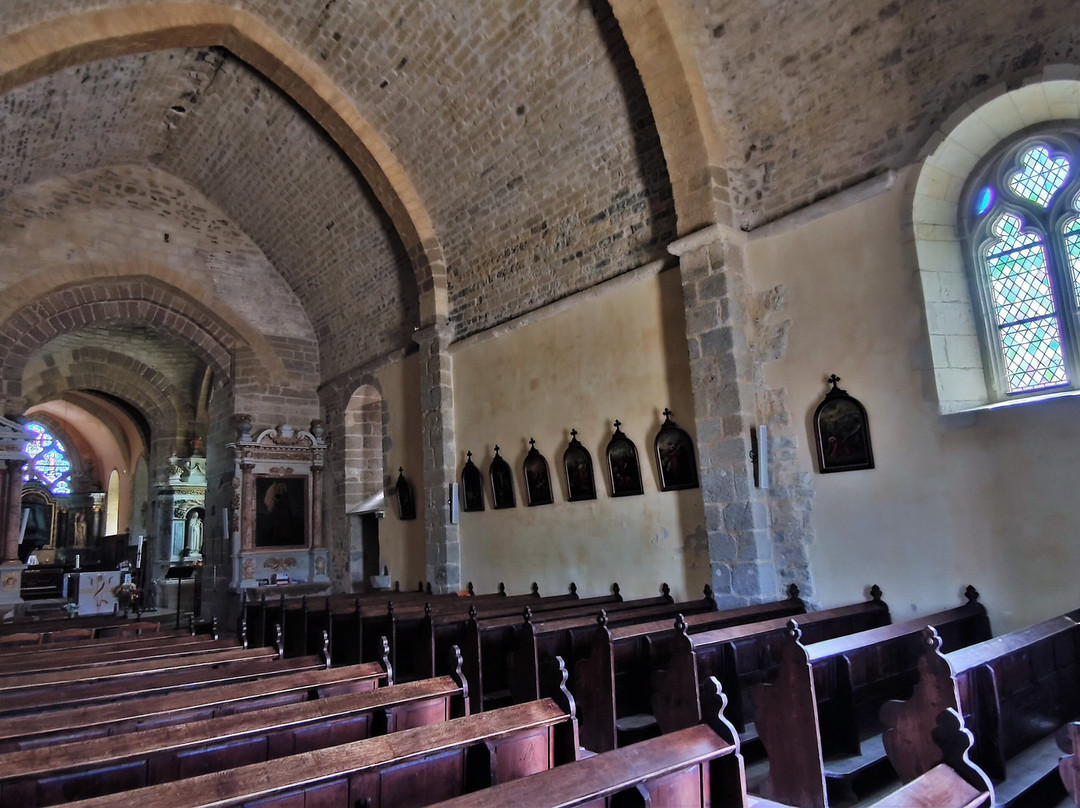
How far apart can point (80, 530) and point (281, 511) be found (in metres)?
14.5

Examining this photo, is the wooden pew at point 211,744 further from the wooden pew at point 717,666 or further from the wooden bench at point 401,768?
the wooden pew at point 717,666

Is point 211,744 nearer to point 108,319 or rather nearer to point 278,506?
point 278,506

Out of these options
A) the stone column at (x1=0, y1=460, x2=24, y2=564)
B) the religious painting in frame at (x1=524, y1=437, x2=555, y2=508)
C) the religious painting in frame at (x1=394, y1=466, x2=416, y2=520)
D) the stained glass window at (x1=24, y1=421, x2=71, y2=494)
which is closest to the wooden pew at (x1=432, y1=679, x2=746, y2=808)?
the religious painting in frame at (x1=524, y1=437, x2=555, y2=508)

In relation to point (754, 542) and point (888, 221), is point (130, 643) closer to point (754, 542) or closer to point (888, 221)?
point (754, 542)

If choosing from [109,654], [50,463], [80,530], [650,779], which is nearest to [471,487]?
[109,654]

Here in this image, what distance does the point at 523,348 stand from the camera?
28.8ft

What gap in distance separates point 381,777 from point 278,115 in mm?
9592

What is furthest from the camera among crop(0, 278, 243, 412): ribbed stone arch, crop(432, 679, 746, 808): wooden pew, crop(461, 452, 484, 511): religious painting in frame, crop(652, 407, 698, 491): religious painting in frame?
crop(0, 278, 243, 412): ribbed stone arch

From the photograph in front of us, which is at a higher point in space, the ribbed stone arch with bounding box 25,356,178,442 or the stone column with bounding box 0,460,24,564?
the ribbed stone arch with bounding box 25,356,178,442

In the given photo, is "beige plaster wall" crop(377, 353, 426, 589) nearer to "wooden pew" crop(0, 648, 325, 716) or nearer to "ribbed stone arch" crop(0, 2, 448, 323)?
"ribbed stone arch" crop(0, 2, 448, 323)

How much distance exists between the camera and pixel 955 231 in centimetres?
567

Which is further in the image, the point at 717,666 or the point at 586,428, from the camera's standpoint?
the point at 586,428

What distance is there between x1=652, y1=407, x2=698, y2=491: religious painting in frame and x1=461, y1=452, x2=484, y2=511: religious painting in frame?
2821 mm

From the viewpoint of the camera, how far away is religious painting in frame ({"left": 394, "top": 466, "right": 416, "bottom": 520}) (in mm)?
10453
